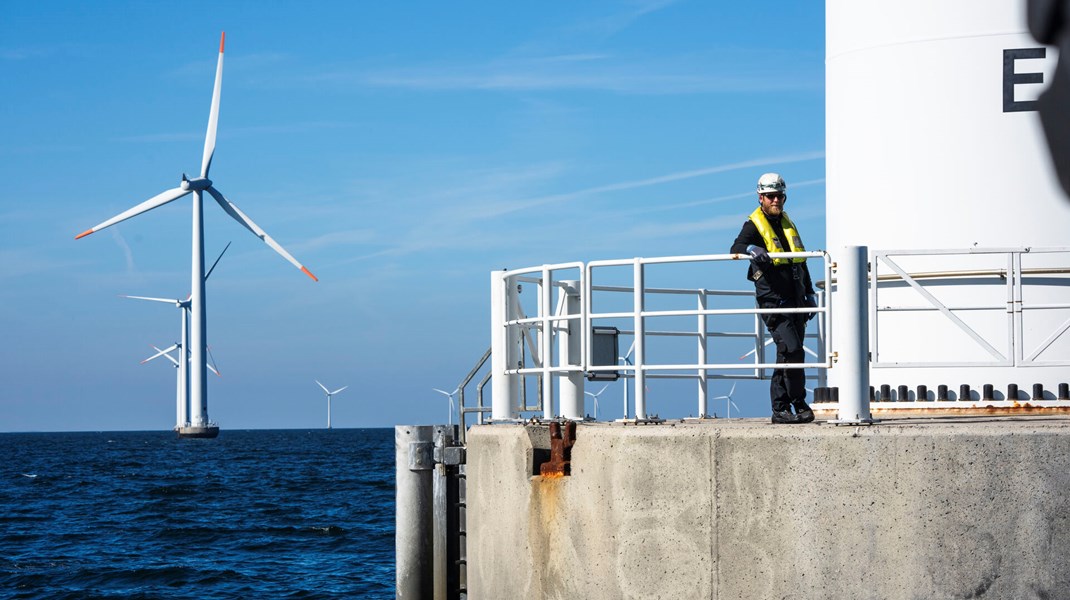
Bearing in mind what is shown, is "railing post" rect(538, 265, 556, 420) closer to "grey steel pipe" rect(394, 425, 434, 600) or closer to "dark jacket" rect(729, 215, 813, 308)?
"dark jacket" rect(729, 215, 813, 308)

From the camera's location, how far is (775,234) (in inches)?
345

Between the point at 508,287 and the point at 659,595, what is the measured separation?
3.17m

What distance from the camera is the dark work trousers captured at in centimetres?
862

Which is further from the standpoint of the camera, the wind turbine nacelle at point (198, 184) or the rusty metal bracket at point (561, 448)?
the wind turbine nacelle at point (198, 184)

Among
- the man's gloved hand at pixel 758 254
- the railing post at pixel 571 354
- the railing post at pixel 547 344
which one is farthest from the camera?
the railing post at pixel 571 354

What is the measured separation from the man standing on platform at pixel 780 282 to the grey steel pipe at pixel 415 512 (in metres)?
5.18

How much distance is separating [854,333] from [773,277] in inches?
40.4

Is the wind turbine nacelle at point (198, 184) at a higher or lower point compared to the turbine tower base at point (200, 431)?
higher

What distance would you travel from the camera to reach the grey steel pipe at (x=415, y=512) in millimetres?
13148

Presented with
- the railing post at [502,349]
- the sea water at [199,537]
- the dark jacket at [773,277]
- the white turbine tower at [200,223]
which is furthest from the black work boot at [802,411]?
the white turbine tower at [200,223]

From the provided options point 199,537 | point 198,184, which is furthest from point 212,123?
point 199,537

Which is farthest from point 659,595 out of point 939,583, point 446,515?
point 446,515

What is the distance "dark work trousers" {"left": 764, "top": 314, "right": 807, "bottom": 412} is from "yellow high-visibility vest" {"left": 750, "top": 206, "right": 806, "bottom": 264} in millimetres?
416

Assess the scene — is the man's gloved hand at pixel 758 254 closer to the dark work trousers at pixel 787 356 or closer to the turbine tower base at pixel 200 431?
the dark work trousers at pixel 787 356
